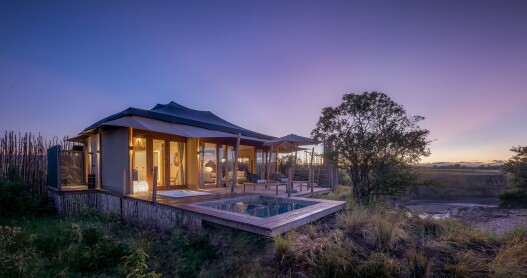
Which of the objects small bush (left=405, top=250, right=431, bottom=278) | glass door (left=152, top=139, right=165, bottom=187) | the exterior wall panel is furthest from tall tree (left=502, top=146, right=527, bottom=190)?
the exterior wall panel

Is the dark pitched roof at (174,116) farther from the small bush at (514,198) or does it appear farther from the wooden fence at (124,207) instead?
the small bush at (514,198)

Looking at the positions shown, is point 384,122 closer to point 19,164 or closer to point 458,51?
point 458,51

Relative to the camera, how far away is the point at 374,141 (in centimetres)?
793

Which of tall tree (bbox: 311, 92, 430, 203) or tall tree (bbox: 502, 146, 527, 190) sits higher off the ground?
tall tree (bbox: 311, 92, 430, 203)

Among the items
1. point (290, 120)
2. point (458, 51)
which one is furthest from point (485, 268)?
point (290, 120)

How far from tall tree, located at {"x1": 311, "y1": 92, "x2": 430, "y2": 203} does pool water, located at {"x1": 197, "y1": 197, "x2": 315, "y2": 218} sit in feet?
7.33

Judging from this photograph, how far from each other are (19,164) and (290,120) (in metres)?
13.6

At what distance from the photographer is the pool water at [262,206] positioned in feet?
25.6

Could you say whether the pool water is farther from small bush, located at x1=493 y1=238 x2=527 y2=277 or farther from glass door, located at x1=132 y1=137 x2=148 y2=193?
small bush, located at x1=493 y1=238 x2=527 y2=277

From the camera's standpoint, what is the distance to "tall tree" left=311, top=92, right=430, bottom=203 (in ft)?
25.0

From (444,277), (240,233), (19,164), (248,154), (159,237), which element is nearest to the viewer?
(444,277)

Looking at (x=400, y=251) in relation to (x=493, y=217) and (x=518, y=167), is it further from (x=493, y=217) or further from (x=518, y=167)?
(x=518, y=167)

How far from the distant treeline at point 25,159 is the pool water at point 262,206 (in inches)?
324

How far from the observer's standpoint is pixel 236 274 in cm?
388
